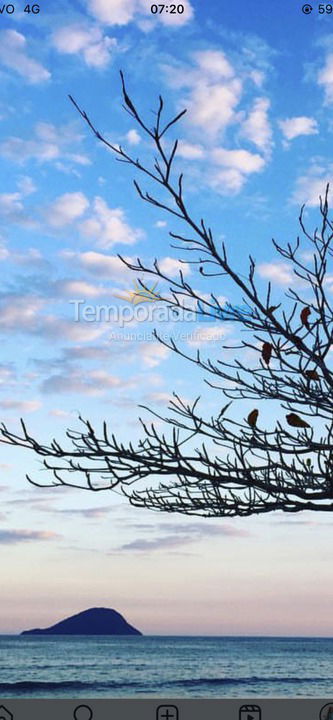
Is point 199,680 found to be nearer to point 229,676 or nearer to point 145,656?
point 229,676

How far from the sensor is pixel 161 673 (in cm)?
6028

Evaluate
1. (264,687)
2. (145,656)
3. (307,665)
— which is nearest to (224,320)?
(264,687)

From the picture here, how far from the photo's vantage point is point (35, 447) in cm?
348

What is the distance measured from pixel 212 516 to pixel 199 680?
55423 millimetres
